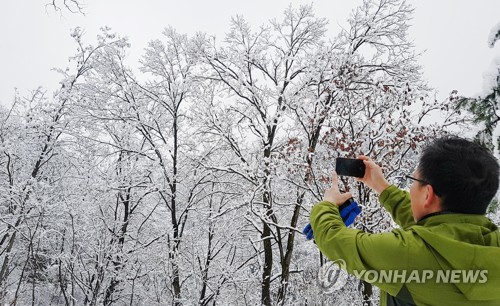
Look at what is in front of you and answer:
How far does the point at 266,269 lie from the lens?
32.0 feet

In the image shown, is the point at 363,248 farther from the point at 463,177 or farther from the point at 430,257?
the point at 463,177

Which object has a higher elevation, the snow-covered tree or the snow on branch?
the snow on branch

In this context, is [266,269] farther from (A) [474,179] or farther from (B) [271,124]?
(A) [474,179]

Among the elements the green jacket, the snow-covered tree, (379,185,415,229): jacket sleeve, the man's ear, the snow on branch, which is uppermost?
the snow on branch

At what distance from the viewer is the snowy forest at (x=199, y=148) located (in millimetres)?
8141

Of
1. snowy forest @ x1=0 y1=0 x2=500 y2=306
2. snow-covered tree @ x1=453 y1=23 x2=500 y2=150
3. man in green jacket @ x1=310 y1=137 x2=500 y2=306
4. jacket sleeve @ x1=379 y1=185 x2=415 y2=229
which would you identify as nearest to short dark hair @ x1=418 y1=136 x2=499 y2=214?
man in green jacket @ x1=310 y1=137 x2=500 y2=306

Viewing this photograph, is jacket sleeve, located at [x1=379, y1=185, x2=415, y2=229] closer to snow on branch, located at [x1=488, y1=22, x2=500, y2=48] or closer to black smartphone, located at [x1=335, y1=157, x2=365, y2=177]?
black smartphone, located at [x1=335, y1=157, x2=365, y2=177]

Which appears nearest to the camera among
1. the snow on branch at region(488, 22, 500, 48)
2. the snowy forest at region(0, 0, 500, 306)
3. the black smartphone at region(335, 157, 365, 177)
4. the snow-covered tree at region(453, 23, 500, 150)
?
the black smartphone at region(335, 157, 365, 177)

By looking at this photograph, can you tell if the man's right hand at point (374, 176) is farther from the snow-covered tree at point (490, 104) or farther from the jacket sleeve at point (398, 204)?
the snow-covered tree at point (490, 104)

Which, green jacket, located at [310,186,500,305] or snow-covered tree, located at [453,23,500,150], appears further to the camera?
snow-covered tree, located at [453,23,500,150]

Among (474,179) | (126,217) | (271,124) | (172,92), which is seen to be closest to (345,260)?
(474,179)

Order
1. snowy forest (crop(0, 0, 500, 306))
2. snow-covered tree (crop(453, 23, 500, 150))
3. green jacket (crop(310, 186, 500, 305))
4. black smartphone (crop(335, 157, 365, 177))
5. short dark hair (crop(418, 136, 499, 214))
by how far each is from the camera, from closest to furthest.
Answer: green jacket (crop(310, 186, 500, 305)), short dark hair (crop(418, 136, 499, 214)), black smartphone (crop(335, 157, 365, 177)), snow-covered tree (crop(453, 23, 500, 150)), snowy forest (crop(0, 0, 500, 306))

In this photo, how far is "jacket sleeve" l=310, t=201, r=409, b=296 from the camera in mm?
1031

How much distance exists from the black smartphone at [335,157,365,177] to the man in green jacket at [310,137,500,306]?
10.1 inches
